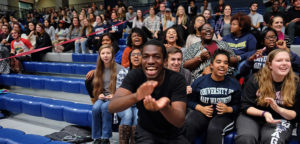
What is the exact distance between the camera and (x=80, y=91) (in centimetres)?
334

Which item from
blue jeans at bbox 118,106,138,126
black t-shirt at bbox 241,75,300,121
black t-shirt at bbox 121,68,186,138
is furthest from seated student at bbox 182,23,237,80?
black t-shirt at bbox 121,68,186,138

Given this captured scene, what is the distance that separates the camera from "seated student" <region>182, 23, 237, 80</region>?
7.43 feet

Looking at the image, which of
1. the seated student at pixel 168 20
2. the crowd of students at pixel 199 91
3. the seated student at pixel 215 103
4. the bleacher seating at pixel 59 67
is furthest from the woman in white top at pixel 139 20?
the seated student at pixel 215 103

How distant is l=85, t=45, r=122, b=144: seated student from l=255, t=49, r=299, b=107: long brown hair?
1324mm

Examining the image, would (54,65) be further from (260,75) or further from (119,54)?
(260,75)

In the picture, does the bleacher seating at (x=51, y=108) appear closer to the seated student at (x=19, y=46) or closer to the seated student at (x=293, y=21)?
the seated student at (x=19, y=46)

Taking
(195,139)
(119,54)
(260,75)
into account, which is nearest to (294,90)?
(260,75)

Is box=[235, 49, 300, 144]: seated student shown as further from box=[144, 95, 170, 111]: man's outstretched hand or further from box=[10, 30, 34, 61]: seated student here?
box=[10, 30, 34, 61]: seated student

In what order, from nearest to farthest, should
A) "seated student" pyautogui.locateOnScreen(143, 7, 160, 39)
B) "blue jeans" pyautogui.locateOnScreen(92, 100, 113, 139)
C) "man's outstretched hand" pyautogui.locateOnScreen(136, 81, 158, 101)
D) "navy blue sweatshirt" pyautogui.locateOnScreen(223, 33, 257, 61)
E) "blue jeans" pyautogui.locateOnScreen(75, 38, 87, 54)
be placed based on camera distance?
1. "man's outstretched hand" pyautogui.locateOnScreen(136, 81, 158, 101)
2. "blue jeans" pyautogui.locateOnScreen(92, 100, 113, 139)
3. "navy blue sweatshirt" pyautogui.locateOnScreen(223, 33, 257, 61)
4. "seated student" pyautogui.locateOnScreen(143, 7, 160, 39)
5. "blue jeans" pyautogui.locateOnScreen(75, 38, 87, 54)

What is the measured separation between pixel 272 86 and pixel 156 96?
3.26ft

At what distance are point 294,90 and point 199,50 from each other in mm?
991

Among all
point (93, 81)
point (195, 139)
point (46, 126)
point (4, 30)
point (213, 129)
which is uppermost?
point (4, 30)

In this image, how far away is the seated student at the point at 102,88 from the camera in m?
2.18

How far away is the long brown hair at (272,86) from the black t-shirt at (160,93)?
78 cm
